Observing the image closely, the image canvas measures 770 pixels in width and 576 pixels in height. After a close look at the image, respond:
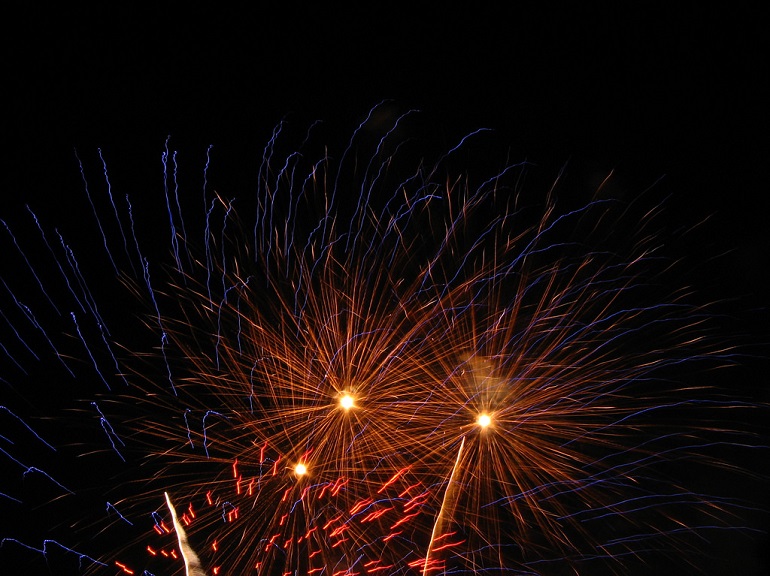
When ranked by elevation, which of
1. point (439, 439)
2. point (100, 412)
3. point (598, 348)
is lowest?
point (100, 412)

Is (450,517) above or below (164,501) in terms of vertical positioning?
above

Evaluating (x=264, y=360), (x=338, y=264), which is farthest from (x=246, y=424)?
(x=338, y=264)

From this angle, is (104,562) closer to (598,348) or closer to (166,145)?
(166,145)

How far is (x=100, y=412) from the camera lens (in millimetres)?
5500

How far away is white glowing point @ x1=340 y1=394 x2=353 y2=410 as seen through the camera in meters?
5.64

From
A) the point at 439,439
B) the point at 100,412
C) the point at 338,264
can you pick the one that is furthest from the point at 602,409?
the point at 100,412

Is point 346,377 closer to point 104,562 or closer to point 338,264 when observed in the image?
point 338,264

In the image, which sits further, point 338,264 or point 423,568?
point 338,264

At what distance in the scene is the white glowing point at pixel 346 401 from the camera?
5.64m

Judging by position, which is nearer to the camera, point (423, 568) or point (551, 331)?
point (423, 568)

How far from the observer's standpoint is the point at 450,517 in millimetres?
5520

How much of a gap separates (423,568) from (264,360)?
2283 millimetres

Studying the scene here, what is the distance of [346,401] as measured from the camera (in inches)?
223

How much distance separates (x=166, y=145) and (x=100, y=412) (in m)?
2.41
